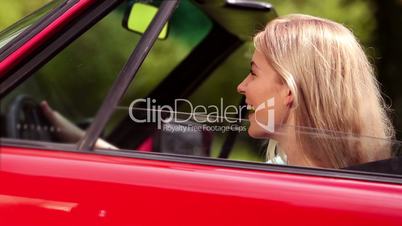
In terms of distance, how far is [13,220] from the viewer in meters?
1.80

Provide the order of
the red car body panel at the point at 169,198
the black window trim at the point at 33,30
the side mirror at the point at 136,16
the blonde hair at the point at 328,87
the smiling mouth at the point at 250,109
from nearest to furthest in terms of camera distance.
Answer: the red car body panel at the point at 169,198 → the black window trim at the point at 33,30 → the blonde hair at the point at 328,87 → the smiling mouth at the point at 250,109 → the side mirror at the point at 136,16

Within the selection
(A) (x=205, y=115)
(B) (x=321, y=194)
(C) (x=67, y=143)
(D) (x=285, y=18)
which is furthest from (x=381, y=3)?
(C) (x=67, y=143)

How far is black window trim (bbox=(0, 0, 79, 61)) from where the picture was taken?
6.27 ft

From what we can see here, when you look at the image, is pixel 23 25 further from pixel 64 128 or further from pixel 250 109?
pixel 250 109

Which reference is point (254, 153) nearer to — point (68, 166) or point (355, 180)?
point (355, 180)

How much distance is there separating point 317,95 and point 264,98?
15cm

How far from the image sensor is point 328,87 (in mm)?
2123

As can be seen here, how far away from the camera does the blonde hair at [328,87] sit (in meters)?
2.02

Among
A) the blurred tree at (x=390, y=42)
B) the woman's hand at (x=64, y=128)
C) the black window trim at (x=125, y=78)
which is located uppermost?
the black window trim at (x=125, y=78)

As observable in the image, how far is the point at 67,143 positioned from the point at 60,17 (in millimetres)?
302

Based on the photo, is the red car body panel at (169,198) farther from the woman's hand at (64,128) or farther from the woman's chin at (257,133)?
the woman's chin at (257,133)

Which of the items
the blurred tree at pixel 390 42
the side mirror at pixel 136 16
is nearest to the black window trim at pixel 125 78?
the side mirror at pixel 136 16

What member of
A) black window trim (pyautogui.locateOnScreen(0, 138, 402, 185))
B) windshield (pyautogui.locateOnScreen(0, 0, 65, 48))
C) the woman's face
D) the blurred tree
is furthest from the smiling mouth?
the blurred tree

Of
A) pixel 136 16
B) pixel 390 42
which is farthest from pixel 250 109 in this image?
pixel 390 42
